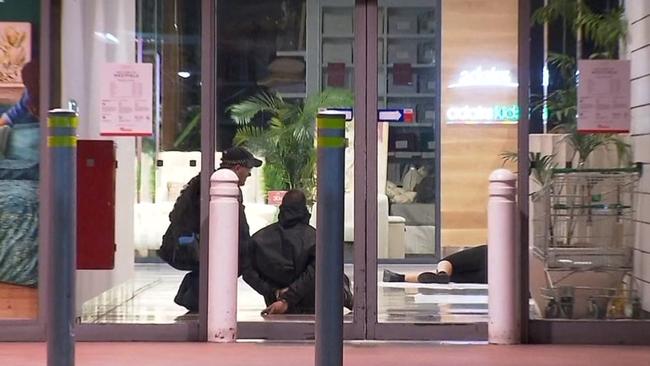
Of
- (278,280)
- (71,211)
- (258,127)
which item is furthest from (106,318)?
(71,211)

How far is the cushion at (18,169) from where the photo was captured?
652cm

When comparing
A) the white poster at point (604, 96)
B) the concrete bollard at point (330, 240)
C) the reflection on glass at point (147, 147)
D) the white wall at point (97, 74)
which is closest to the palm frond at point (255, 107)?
the reflection on glass at point (147, 147)

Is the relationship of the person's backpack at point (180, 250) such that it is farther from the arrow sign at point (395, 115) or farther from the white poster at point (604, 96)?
the white poster at point (604, 96)

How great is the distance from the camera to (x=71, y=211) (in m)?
4.30

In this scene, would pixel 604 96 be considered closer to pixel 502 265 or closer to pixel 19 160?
pixel 502 265

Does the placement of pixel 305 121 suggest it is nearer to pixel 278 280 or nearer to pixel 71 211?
pixel 278 280

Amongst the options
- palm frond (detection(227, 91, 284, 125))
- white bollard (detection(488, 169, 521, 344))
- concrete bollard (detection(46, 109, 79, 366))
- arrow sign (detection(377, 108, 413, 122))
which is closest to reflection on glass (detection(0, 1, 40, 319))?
palm frond (detection(227, 91, 284, 125))

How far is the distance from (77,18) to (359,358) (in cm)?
287

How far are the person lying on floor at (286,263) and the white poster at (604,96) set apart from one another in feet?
6.45

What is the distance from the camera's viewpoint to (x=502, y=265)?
251 inches

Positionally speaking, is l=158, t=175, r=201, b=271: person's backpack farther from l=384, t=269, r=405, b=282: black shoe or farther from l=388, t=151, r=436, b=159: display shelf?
l=384, t=269, r=405, b=282: black shoe

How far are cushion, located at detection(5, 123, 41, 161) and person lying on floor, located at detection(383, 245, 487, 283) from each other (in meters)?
3.06

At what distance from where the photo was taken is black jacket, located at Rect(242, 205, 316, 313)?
700cm

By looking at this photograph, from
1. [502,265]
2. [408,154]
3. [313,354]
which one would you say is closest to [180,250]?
[313,354]
